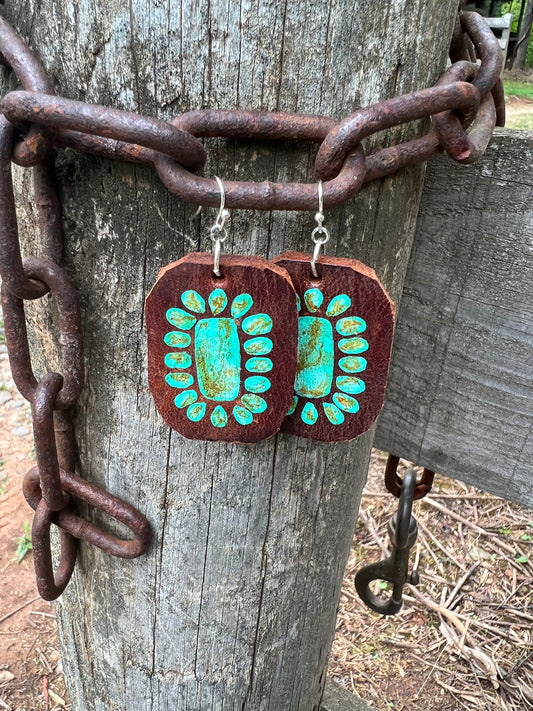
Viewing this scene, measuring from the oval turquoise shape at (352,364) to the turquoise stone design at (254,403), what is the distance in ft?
0.37

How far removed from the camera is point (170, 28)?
67 centimetres

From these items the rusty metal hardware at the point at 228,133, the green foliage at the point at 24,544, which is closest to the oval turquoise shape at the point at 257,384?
the rusty metal hardware at the point at 228,133

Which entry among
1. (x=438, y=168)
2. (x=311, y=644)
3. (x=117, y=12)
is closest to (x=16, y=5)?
(x=117, y=12)

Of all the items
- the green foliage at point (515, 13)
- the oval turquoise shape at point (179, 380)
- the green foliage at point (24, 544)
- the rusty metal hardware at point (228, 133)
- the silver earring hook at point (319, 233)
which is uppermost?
the green foliage at point (515, 13)

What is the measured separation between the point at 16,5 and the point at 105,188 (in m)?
0.24

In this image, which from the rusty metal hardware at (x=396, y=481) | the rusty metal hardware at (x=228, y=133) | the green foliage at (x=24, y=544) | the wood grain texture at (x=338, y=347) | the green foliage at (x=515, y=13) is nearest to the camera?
the rusty metal hardware at (x=228, y=133)

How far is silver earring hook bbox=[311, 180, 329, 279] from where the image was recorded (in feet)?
2.21

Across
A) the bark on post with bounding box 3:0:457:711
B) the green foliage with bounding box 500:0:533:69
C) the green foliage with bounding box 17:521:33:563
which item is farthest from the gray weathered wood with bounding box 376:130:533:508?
the green foliage with bounding box 500:0:533:69

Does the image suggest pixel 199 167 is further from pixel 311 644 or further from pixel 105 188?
pixel 311 644

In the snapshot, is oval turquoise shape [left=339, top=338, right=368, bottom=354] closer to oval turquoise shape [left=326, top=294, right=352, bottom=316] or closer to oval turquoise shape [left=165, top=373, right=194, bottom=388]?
oval turquoise shape [left=326, top=294, right=352, bottom=316]

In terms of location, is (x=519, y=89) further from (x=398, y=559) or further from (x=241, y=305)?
(x=241, y=305)

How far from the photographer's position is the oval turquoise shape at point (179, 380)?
778 millimetres

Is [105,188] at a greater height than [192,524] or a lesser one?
greater

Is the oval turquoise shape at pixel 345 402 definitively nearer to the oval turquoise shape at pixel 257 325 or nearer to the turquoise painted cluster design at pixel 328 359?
the turquoise painted cluster design at pixel 328 359
